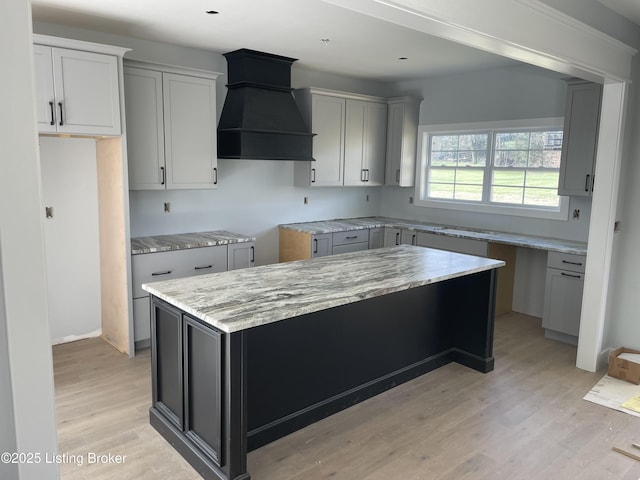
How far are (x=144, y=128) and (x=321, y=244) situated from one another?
2122mm

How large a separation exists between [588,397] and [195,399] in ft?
8.63

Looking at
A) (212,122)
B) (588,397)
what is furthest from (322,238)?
(588,397)

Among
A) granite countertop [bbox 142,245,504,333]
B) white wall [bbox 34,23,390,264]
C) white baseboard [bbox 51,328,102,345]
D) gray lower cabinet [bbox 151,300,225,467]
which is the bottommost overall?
white baseboard [bbox 51,328,102,345]

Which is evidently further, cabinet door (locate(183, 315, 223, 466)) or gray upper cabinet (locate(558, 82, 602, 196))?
gray upper cabinet (locate(558, 82, 602, 196))

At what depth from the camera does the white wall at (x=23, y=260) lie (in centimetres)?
108

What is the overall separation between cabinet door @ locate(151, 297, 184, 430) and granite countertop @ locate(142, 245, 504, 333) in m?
0.14

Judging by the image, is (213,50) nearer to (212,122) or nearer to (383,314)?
(212,122)

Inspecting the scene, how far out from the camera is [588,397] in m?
3.31

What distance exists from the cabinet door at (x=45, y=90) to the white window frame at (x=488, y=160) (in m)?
4.08

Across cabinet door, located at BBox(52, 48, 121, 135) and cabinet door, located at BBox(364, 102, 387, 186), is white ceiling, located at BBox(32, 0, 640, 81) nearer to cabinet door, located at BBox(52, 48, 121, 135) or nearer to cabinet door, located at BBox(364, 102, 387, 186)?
cabinet door, located at BBox(52, 48, 121, 135)

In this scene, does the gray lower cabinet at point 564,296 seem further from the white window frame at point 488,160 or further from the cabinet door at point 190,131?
the cabinet door at point 190,131

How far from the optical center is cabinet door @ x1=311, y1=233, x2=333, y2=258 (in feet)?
16.8

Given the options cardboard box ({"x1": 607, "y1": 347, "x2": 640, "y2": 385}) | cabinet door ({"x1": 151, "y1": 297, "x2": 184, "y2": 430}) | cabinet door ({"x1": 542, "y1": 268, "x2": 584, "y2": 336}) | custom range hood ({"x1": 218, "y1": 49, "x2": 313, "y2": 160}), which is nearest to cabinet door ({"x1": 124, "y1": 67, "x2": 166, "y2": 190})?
custom range hood ({"x1": 218, "y1": 49, "x2": 313, "y2": 160})

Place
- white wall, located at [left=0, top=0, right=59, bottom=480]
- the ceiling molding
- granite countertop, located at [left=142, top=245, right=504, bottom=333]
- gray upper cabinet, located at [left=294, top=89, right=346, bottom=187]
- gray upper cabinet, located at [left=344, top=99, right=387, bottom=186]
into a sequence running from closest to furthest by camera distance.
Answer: white wall, located at [left=0, top=0, right=59, bottom=480] → the ceiling molding → granite countertop, located at [left=142, top=245, right=504, bottom=333] → gray upper cabinet, located at [left=294, top=89, right=346, bottom=187] → gray upper cabinet, located at [left=344, top=99, right=387, bottom=186]
